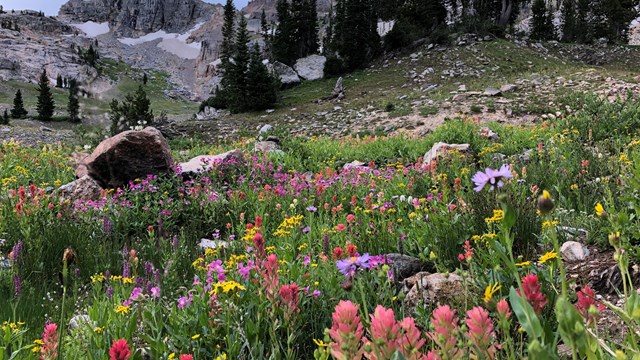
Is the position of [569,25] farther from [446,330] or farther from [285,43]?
[446,330]

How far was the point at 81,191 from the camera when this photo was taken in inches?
246

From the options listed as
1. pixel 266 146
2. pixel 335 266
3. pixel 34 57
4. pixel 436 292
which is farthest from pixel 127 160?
pixel 34 57

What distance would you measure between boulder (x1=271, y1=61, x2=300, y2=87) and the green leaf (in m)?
34.2

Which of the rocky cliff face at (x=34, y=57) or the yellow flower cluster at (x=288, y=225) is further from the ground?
the rocky cliff face at (x=34, y=57)

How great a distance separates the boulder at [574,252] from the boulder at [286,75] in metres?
32.5

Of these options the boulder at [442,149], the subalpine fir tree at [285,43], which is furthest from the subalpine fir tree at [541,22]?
the boulder at [442,149]


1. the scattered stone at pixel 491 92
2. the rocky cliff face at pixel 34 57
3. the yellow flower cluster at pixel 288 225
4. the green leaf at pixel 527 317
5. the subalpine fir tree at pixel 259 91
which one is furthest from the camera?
the rocky cliff face at pixel 34 57

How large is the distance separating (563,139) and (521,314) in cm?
588

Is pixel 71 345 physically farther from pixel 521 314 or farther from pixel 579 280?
pixel 579 280

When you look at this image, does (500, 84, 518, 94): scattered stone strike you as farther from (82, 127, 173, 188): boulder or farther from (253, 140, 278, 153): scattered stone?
(82, 127, 173, 188): boulder

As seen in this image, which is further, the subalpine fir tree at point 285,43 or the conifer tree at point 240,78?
the subalpine fir tree at point 285,43

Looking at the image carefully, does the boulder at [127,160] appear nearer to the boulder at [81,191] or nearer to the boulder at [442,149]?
the boulder at [81,191]

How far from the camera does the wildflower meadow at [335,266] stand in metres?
1.16

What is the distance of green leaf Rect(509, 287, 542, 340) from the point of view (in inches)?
34.1
